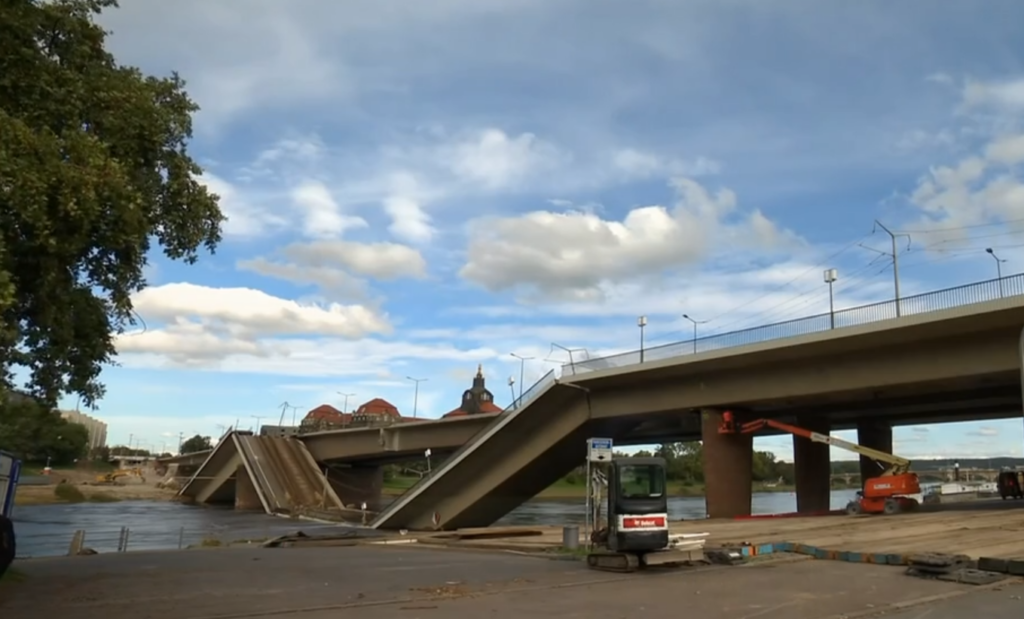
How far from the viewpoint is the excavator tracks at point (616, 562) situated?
17.4 m

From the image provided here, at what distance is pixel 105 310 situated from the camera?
43.6 feet

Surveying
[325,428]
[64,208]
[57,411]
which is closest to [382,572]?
[57,411]

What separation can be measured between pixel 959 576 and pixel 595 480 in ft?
25.7

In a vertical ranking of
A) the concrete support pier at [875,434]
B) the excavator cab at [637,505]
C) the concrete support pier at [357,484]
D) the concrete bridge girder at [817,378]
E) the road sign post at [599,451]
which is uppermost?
the concrete bridge girder at [817,378]

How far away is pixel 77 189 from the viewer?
10078mm

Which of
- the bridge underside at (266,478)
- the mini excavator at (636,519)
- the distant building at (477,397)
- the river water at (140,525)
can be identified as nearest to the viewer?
the mini excavator at (636,519)

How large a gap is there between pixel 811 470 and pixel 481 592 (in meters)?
36.8

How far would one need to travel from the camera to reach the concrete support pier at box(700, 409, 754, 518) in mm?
39312

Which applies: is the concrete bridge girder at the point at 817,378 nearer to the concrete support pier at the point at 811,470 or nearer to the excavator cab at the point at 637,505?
the concrete support pier at the point at 811,470

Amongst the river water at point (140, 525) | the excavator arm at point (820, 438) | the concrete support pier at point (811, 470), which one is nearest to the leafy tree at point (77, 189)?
the river water at point (140, 525)

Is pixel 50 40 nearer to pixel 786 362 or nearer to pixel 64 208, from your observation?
pixel 64 208

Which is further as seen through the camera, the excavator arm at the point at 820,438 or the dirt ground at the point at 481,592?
the excavator arm at the point at 820,438

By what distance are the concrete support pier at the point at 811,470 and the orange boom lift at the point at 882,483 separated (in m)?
5.51

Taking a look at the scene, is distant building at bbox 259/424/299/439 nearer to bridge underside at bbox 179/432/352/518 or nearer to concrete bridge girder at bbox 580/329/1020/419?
bridge underside at bbox 179/432/352/518
